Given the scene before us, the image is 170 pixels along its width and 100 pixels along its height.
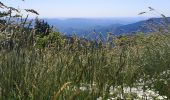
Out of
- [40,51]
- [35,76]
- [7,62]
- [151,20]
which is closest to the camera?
[35,76]

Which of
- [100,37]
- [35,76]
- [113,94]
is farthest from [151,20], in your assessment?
[35,76]

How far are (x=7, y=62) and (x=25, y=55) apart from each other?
260 mm

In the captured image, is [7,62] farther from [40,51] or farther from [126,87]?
[126,87]

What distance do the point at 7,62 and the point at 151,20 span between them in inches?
248

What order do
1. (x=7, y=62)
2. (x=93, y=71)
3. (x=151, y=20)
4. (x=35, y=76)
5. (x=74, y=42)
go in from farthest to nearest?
(x=151, y=20) → (x=74, y=42) → (x=93, y=71) → (x=7, y=62) → (x=35, y=76)

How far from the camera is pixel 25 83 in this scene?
4.73 m

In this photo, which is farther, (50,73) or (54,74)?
(54,74)

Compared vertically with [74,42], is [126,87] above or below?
below

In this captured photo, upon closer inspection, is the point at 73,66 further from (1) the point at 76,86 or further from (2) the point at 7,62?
(2) the point at 7,62

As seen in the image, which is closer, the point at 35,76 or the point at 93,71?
the point at 35,76

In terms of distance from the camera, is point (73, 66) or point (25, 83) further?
point (73, 66)

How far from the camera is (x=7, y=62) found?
5.24 meters

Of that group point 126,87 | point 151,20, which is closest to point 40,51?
point 126,87

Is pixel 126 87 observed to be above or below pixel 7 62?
below
